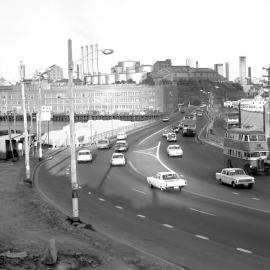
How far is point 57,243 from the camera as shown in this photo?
18578 mm

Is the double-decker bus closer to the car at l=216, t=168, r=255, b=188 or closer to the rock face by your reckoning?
the car at l=216, t=168, r=255, b=188

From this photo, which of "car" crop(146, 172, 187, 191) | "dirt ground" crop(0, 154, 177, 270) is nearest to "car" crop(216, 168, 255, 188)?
"car" crop(146, 172, 187, 191)

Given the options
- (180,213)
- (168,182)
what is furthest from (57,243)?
(168,182)

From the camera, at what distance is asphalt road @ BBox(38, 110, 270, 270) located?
1819cm

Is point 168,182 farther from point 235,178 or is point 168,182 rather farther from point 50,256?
point 50,256

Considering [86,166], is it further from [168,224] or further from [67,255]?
[67,255]

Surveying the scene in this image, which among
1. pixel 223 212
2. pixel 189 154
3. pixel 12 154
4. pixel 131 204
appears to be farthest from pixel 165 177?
pixel 12 154

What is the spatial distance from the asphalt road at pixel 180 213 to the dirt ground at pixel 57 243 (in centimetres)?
116

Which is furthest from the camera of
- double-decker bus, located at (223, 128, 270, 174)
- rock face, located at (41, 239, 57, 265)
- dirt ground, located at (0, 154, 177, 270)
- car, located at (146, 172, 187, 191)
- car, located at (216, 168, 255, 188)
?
double-decker bus, located at (223, 128, 270, 174)

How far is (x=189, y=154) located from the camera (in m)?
63.3

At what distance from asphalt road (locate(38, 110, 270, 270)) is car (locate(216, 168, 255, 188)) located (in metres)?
0.51

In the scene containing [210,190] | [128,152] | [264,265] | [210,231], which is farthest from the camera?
[128,152]

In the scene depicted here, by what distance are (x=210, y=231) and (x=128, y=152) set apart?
152 feet

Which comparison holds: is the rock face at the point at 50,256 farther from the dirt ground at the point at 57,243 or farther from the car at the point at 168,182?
the car at the point at 168,182
